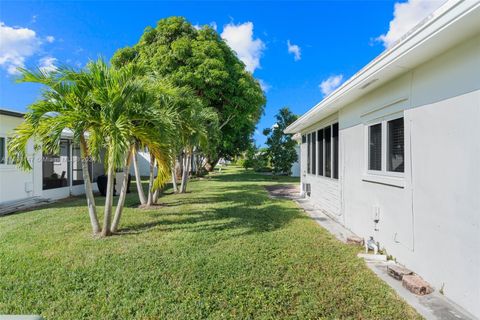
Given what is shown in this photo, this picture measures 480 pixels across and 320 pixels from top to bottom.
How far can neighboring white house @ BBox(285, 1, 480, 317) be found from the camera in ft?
9.75

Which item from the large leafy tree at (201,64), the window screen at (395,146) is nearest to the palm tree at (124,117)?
the window screen at (395,146)

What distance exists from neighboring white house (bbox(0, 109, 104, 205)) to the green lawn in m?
4.03

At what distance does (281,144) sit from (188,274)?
66.4ft

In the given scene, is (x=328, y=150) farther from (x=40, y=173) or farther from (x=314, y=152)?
(x=40, y=173)

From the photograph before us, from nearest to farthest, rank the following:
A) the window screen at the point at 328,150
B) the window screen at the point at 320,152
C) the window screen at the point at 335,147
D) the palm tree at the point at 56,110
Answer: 1. the palm tree at the point at 56,110
2. the window screen at the point at 335,147
3. the window screen at the point at 328,150
4. the window screen at the point at 320,152

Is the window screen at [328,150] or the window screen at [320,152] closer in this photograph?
the window screen at [328,150]

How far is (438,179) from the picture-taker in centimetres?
352

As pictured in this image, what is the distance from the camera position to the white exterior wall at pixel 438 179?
9.86 ft

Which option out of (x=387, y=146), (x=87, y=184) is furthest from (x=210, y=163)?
(x=387, y=146)

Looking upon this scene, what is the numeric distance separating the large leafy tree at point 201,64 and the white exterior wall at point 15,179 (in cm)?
825

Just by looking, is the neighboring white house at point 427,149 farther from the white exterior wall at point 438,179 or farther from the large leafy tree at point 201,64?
the large leafy tree at point 201,64

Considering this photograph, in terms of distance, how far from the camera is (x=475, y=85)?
296cm

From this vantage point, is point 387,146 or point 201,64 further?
point 201,64

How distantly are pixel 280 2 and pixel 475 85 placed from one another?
1160 centimetres
